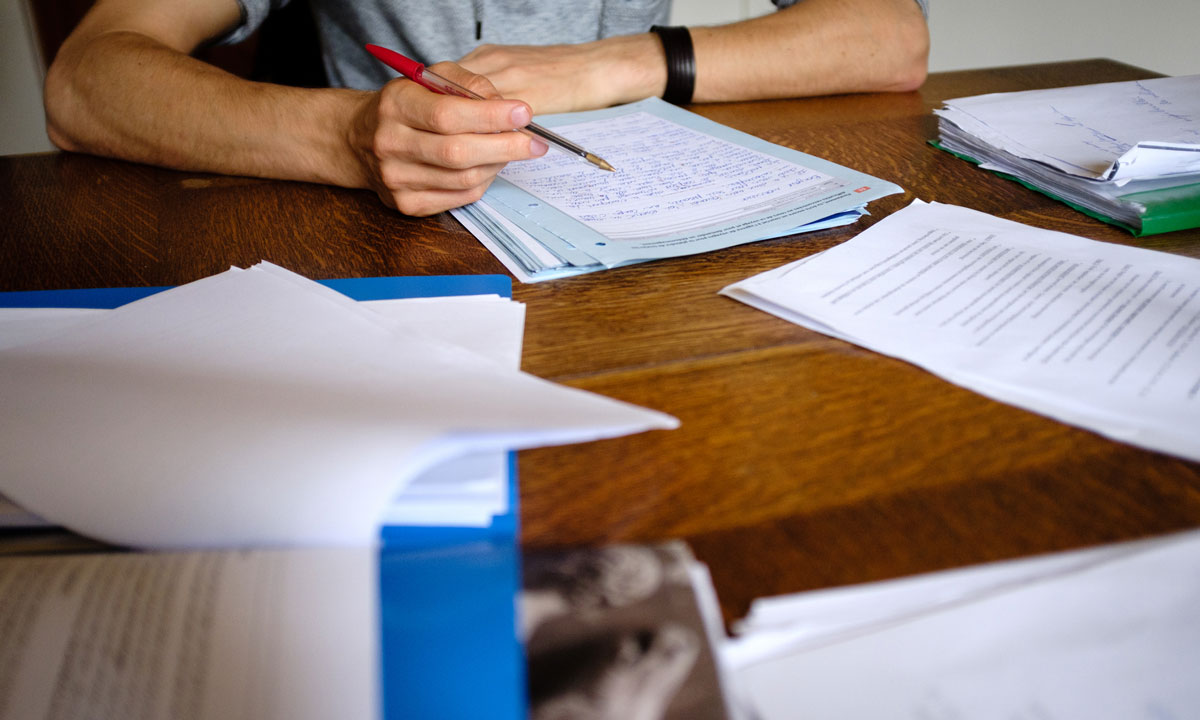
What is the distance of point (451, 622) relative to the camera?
0.26 m

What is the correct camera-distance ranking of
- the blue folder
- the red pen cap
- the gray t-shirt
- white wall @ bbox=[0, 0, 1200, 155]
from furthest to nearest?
white wall @ bbox=[0, 0, 1200, 155] < the gray t-shirt < the red pen cap < the blue folder

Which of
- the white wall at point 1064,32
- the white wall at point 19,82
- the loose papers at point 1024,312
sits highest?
the loose papers at point 1024,312

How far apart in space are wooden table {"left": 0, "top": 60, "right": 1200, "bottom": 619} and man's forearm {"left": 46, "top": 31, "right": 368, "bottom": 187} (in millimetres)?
49

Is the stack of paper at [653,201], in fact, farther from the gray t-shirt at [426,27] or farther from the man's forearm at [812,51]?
the gray t-shirt at [426,27]

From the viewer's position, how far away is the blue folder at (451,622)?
24 cm

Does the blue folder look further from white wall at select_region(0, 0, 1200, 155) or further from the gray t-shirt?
white wall at select_region(0, 0, 1200, 155)

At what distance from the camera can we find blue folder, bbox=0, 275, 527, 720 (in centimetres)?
24

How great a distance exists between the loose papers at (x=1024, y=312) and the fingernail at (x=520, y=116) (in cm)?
24

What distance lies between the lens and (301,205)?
75 cm

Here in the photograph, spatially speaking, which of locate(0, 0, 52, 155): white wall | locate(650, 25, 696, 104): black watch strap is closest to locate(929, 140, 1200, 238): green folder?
locate(650, 25, 696, 104): black watch strap

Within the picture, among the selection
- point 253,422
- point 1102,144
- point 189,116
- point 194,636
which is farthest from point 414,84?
point 1102,144

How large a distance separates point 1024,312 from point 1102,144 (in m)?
0.38

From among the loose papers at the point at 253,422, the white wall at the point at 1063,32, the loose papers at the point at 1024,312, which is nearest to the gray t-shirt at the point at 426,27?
the loose papers at the point at 1024,312

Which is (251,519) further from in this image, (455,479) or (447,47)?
(447,47)
